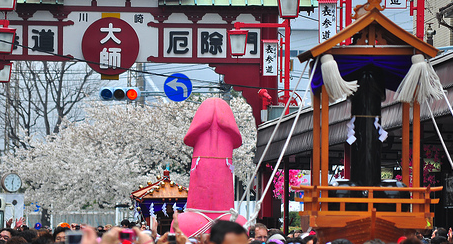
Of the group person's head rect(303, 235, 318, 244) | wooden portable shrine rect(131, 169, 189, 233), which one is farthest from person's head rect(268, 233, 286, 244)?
wooden portable shrine rect(131, 169, 189, 233)

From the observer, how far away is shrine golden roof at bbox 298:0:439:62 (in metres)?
10.8

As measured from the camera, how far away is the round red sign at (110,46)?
2352 centimetres

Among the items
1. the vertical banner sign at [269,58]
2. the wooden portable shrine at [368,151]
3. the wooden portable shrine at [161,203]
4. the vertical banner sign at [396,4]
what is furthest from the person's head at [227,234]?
the vertical banner sign at [269,58]

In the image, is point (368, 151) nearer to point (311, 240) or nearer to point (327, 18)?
point (311, 240)

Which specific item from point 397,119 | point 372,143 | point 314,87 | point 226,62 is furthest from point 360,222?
point 226,62

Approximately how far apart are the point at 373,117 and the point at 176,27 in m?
13.9

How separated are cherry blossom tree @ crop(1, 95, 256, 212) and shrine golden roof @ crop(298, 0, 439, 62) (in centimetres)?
2916

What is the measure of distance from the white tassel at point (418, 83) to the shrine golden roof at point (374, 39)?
19cm

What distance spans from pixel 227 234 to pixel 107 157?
3553 cm

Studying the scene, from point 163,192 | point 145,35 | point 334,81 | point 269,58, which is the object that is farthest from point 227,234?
point 145,35

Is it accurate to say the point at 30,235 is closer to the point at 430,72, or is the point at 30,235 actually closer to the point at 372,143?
the point at 372,143

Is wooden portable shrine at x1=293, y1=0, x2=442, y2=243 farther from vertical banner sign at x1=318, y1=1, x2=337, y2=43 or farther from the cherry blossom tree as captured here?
the cherry blossom tree

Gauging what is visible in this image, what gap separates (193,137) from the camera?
1380cm

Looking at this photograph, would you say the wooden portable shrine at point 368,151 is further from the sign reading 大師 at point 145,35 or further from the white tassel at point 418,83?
→ the sign reading 大師 at point 145,35
